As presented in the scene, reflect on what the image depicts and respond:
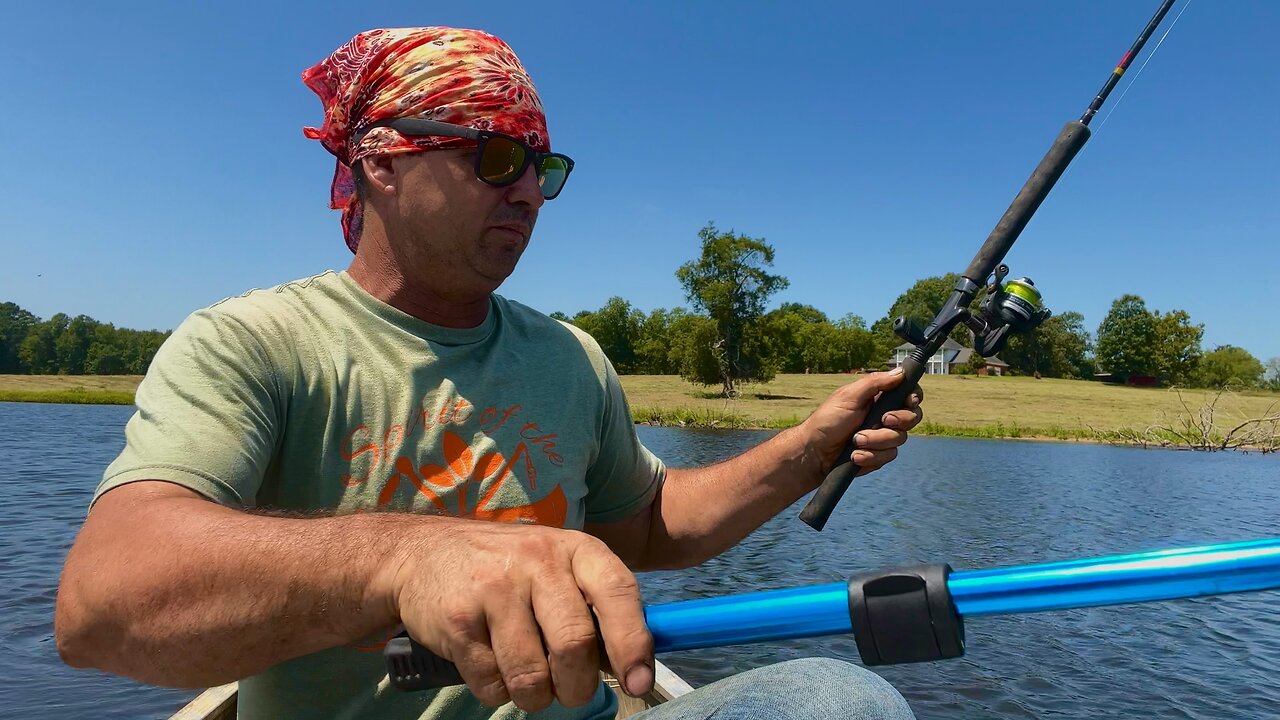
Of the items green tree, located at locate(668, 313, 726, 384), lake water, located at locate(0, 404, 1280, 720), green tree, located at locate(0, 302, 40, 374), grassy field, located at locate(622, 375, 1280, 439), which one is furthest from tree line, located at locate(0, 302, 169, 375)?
lake water, located at locate(0, 404, 1280, 720)

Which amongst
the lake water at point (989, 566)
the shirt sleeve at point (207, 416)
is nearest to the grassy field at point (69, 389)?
the lake water at point (989, 566)

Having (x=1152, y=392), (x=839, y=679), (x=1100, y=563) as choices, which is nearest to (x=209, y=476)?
(x=839, y=679)

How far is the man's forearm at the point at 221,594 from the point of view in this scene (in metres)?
1.25

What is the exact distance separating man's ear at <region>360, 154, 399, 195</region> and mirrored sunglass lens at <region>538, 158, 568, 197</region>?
40 centimetres

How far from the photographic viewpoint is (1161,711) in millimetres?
9133

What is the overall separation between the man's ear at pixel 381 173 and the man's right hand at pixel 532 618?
132 centimetres

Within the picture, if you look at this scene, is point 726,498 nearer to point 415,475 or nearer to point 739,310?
point 415,475

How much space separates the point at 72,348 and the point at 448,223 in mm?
111859

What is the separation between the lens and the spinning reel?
259 cm

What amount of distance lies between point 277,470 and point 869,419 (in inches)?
63.9

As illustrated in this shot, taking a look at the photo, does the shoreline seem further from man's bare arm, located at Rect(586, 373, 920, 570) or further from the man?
the man

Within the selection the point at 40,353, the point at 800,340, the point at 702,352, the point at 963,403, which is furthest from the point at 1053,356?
the point at 40,353

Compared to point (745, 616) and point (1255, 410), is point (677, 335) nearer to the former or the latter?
point (1255, 410)

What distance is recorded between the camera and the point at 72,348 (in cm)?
9475
